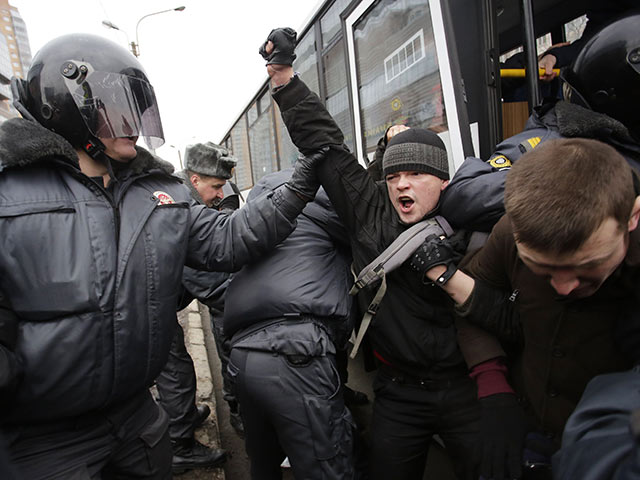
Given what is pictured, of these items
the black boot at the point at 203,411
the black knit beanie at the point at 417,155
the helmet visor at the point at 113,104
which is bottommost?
the black boot at the point at 203,411

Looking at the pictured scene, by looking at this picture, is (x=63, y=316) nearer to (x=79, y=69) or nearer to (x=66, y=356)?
(x=66, y=356)

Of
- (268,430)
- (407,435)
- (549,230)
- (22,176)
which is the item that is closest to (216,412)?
(268,430)

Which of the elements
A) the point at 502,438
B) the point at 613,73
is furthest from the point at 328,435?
the point at 613,73

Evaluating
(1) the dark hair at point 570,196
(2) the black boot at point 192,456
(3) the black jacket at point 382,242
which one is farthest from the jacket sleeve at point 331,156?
(2) the black boot at point 192,456

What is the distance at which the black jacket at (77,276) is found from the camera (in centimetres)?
116

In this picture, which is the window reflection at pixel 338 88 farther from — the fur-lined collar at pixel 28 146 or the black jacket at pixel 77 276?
the fur-lined collar at pixel 28 146

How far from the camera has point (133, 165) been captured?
5.11ft

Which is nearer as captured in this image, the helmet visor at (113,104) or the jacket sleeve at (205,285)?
the helmet visor at (113,104)

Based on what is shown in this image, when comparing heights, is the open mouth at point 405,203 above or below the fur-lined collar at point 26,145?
below

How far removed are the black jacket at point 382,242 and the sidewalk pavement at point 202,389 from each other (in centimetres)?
186

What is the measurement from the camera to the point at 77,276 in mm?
1219

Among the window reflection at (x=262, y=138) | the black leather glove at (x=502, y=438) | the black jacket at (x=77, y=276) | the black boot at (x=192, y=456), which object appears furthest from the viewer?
the window reflection at (x=262, y=138)

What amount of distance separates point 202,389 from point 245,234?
8.77 feet

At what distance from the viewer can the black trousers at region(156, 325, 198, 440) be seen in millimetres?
2680
